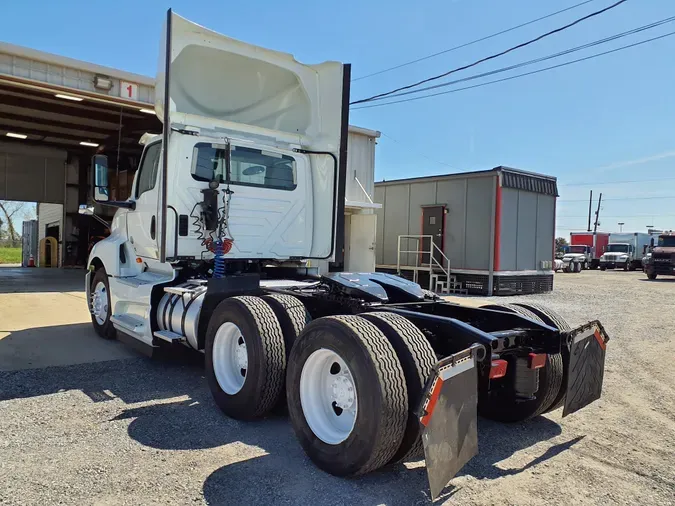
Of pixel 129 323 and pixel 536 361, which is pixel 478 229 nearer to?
pixel 129 323

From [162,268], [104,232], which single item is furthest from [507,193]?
[104,232]

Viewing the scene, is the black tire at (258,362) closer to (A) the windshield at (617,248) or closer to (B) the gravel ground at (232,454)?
(B) the gravel ground at (232,454)

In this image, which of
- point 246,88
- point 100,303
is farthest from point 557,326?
point 100,303

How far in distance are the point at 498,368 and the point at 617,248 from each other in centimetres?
4291

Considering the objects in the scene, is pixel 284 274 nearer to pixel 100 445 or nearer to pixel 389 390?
pixel 100 445

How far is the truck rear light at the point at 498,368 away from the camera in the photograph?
329 centimetres

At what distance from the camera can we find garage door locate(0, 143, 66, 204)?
2209cm

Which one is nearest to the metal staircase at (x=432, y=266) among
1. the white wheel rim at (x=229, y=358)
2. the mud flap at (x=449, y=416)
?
the white wheel rim at (x=229, y=358)

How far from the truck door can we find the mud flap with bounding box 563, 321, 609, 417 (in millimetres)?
4304

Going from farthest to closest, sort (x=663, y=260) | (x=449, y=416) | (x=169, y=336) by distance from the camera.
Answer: (x=663, y=260) → (x=169, y=336) → (x=449, y=416)

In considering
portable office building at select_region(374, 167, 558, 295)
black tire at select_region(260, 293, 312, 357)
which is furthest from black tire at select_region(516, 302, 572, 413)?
portable office building at select_region(374, 167, 558, 295)

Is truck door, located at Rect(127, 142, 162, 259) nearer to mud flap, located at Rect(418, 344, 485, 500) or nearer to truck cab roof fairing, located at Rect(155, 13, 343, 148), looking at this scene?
truck cab roof fairing, located at Rect(155, 13, 343, 148)

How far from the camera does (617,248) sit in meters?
41.0

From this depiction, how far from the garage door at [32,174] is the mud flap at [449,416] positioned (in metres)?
23.5
